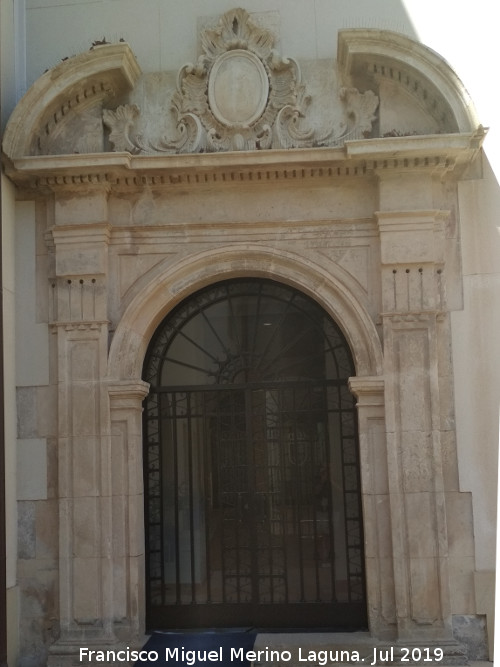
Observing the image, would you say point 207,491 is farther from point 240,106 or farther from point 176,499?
point 240,106

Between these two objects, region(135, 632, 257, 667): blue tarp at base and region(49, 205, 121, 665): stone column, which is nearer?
region(135, 632, 257, 667): blue tarp at base

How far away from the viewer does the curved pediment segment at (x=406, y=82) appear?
674cm

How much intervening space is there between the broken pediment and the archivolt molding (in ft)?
2.99

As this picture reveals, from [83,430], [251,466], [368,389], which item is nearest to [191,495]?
[251,466]

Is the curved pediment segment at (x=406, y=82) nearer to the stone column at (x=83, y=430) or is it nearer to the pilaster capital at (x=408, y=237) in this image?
the pilaster capital at (x=408, y=237)

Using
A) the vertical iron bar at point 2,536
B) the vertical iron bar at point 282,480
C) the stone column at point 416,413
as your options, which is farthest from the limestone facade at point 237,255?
the vertical iron bar at point 282,480

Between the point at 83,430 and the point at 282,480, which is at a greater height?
the point at 83,430

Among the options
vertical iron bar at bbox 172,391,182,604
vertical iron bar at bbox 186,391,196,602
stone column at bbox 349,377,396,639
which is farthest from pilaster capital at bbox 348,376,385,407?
vertical iron bar at bbox 172,391,182,604

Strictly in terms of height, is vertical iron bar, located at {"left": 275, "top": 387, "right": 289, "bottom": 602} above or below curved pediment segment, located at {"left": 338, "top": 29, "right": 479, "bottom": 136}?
below

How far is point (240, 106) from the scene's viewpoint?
7199 mm

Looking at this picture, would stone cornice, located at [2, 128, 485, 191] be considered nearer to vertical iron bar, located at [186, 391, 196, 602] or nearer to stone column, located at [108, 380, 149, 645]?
stone column, located at [108, 380, 149, 645]

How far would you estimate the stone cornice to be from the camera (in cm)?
674

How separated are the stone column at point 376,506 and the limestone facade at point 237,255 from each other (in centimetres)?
1

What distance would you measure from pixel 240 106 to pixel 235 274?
54.8 inches
